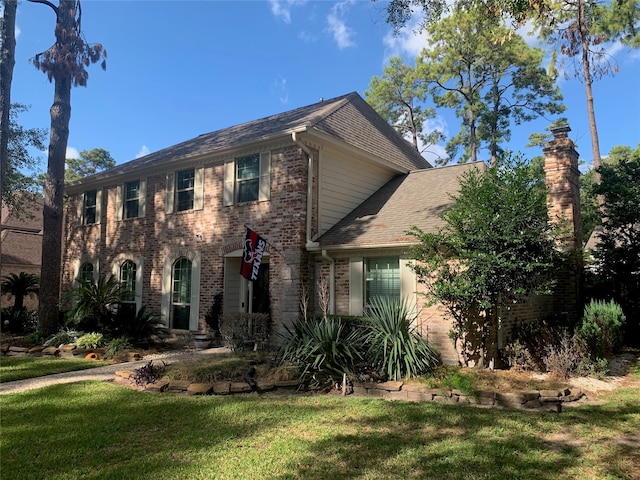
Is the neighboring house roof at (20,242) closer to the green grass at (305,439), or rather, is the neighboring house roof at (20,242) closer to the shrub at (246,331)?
the shrub at (246,331)

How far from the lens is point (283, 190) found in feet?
37.8

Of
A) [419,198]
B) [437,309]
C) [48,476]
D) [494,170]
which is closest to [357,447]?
[48,476]

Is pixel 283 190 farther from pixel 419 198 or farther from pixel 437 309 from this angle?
pixel 437 309

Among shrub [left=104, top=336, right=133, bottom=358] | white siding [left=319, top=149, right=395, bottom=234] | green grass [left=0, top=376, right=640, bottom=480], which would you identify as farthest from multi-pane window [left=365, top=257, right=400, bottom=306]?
shrub [left=104, top=336, right=133, bottom=358]

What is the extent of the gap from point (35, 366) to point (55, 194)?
21.3 ft

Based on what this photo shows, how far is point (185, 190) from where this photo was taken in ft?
46.3

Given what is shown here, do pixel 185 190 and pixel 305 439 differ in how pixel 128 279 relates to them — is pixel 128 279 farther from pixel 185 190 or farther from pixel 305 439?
pixel 305 439

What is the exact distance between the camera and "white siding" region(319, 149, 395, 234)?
11938mm

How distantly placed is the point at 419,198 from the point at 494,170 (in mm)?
4338

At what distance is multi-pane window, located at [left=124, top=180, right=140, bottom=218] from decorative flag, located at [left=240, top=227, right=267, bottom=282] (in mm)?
7266

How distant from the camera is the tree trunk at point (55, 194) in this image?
13367 millimetres

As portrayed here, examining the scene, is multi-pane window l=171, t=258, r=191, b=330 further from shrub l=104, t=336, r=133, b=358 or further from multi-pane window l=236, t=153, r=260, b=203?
multi-pane window l=236, t=153, r=260, b=203

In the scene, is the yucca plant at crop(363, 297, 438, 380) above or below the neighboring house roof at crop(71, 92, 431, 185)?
below

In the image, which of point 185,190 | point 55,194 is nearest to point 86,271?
point 55,194
